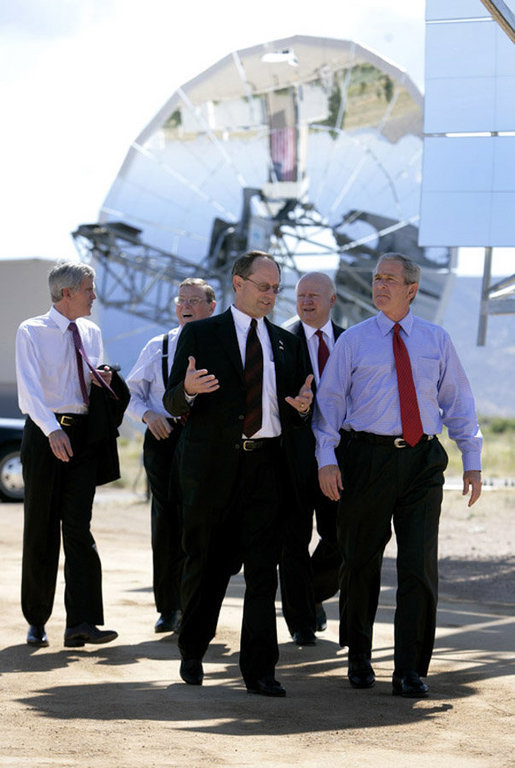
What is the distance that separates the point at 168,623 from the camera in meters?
6.83

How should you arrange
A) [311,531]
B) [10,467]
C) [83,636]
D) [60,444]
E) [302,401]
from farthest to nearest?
[10,467]
[311,531]
[83,636]
[60,444]
[302,401]

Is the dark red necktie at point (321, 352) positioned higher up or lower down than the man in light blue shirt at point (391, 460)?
higher up

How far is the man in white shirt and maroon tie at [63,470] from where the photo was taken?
6305mm

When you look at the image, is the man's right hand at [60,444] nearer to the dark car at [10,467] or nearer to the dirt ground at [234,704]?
the dirt ground at [234,704]

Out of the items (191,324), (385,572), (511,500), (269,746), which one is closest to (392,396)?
(191,324)

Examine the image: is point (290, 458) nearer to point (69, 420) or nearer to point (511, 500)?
point (69, 420)

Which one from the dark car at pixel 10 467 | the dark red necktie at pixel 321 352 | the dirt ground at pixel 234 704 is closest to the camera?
the dirt ground at pixel 234 704

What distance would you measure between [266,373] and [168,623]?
2.02 metres

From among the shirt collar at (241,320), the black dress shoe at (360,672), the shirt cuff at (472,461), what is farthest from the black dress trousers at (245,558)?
the shirt cuff at (472,461)

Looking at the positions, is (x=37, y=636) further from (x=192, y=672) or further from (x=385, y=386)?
(x=385, y=386)

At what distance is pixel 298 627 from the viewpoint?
21.3 ft

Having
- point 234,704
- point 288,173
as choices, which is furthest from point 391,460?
point 288,173

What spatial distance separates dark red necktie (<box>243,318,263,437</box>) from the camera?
17.2ft

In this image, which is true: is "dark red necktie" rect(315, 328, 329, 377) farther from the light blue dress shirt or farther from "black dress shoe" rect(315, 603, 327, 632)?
"black dress shoe" rect(315, 603, 327, 632)
